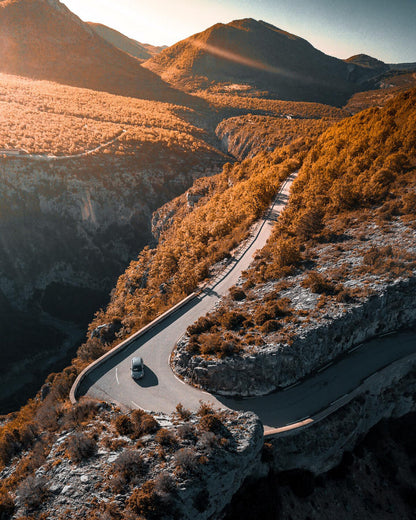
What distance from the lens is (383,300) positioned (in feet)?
72.6

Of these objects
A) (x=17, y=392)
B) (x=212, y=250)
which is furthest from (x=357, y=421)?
(x=17, y=392)

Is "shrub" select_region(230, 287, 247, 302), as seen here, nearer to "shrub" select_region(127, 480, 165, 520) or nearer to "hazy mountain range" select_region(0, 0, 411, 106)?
"shrub" select_region(127, 480, 165, 520)

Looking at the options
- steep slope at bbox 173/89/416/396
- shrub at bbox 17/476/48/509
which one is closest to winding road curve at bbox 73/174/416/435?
steep slope at bbox 173/89/416/396

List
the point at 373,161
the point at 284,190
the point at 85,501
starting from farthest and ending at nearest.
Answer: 1. the point at 284,190
2. the point at 373,161
3. the point at 85,501

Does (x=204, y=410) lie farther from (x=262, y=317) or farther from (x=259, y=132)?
(x=259, y=132)

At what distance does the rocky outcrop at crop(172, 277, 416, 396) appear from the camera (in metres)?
19.5

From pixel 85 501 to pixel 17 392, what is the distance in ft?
122

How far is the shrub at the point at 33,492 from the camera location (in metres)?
13.8

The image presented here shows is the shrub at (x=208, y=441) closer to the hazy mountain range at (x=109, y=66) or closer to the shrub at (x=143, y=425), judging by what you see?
the shrub at (x=143, y=425)

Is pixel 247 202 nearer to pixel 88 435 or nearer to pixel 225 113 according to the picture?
pixel 88 435

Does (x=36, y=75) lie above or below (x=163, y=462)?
above

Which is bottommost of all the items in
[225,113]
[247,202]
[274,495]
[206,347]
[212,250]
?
[274,495]

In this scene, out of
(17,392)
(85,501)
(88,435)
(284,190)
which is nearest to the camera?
(85,501)

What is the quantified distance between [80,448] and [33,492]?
248 centimetres
